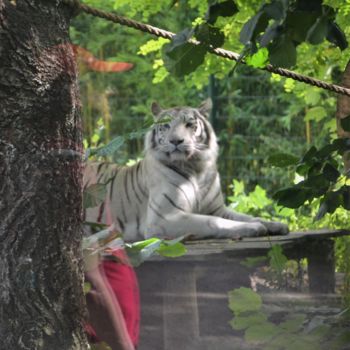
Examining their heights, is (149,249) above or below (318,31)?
below

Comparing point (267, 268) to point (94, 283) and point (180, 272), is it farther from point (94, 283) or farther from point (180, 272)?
point (94, 283)

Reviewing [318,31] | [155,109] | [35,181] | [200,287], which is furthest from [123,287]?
[155,109]

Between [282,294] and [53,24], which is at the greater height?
[53,24]

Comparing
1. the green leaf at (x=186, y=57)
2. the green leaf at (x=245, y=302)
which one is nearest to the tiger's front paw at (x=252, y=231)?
the green leaf at (x=245, y=302)

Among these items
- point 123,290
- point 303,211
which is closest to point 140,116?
point 303,211

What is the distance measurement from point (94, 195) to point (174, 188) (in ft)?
9.91

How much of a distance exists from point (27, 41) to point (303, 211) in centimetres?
577

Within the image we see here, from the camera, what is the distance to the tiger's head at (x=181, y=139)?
508 centimetres

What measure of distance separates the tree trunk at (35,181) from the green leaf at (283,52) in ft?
1.62

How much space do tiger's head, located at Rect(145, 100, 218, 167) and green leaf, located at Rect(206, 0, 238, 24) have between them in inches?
137

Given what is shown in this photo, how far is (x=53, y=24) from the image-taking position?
179 cm

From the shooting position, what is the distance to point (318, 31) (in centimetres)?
136

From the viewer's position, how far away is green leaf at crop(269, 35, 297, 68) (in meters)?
1.47

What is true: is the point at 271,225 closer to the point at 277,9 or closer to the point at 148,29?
the point at 148,29
